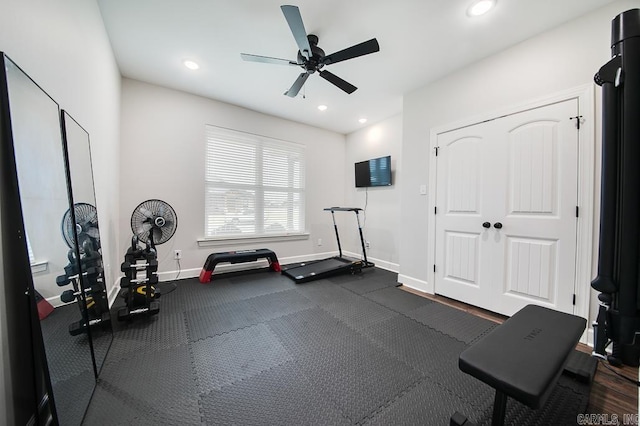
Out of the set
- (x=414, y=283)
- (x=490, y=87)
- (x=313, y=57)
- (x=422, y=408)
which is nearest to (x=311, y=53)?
(x=313, y=57)

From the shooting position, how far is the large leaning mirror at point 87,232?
1.51 metres

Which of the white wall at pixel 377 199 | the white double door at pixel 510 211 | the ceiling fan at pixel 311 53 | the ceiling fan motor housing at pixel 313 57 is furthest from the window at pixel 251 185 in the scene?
the white double door at pixel 510 211

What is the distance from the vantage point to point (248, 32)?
2.25m

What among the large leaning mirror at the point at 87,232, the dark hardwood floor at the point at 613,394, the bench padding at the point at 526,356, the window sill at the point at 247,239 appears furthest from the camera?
the window sill at the point at 247,239

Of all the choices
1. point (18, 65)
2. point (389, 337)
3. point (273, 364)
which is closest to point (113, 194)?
point (18, 65)

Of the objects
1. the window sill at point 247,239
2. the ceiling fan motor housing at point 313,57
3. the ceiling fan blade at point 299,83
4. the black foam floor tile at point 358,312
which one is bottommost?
the black foam floor tile at point 358,312

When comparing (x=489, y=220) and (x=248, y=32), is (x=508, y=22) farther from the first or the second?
(x=248, y=32)

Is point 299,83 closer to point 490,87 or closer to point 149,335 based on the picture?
point 490,87

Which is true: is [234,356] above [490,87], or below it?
below

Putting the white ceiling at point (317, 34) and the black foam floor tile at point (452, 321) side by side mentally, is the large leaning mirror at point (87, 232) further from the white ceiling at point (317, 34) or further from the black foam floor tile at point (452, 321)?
the black foam floor tile at point (452, 321)

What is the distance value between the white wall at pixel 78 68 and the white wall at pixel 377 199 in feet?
12.5

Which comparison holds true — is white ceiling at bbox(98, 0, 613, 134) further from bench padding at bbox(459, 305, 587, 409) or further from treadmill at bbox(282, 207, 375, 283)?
bench padding at bbox(459, 305, 587, 409)

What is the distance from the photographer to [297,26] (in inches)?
69.9

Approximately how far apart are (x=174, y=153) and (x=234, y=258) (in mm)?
1775
